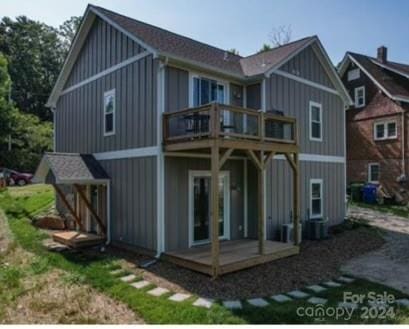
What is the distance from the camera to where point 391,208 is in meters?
19.6

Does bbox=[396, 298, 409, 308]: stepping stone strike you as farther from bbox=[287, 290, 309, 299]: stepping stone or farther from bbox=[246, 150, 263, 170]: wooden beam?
bbox=[246, 150, 263, 170]: wooden beam

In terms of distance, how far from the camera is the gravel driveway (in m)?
8.12

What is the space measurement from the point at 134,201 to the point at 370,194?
15.6 m

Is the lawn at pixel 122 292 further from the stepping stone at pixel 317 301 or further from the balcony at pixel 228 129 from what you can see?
the balcony at pixel 228 129

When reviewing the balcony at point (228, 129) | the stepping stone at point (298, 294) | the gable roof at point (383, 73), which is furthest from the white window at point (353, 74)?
the stepping stone at point (298, 294)

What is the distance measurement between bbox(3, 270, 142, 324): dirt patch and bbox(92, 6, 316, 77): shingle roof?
20.8 ft

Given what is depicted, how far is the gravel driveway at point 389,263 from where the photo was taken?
812 centimetres

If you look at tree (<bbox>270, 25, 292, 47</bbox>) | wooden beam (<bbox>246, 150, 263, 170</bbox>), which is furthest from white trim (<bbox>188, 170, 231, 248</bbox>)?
tree (<bbox>270, 25, 292, 47</bbox>)

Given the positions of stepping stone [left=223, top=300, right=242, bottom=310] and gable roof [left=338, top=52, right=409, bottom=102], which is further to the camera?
gable roof [left=338, top=52, right=409, bottom=102]

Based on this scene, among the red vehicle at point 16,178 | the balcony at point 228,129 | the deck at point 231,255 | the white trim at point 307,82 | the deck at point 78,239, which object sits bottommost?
the deck at point 231,255

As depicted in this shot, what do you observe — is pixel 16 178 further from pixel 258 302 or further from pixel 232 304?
pixel 258 302

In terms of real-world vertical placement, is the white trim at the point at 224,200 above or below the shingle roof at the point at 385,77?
below

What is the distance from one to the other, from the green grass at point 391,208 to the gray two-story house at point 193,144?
487 cm

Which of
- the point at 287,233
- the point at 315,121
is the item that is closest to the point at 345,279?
the point at 287,233
